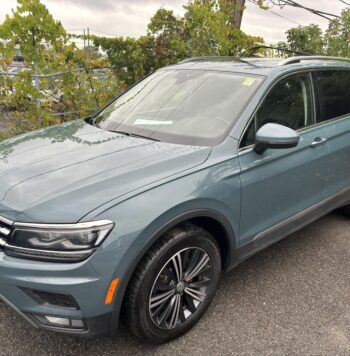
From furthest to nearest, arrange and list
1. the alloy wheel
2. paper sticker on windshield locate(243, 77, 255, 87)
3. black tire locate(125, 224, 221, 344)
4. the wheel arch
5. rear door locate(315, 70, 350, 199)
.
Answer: rear door locate(315, 70, 350, 199) → paper sticker on windshield locate(243, 77, 255, 87) → the alloy wheel → black tire locate(125, 224, 221, 344) → the wheel arch

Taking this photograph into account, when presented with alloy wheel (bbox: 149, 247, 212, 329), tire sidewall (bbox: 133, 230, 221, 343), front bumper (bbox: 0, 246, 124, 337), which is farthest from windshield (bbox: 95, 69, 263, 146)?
front bumper (bbox: 0, 246, 124, 337)

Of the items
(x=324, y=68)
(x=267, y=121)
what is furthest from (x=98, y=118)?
(x=324, y=68)

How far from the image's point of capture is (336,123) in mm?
3373

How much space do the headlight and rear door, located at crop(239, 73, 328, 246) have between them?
105 centimetres

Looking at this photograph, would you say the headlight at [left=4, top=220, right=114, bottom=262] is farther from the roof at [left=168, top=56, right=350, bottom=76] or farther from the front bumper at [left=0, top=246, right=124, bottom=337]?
the roof at [left=168, top=56, right=350, bottom=76]

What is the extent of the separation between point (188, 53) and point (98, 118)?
12.8 feet

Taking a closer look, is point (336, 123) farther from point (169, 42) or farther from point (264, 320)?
point (169, 42)

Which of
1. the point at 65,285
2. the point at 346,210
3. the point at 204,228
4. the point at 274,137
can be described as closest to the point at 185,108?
the point at 274,137

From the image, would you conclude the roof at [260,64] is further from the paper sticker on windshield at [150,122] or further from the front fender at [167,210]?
the front fender at [167,210]

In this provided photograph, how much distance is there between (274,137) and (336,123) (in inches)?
47.2

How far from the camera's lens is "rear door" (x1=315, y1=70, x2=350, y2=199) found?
329 centimetres

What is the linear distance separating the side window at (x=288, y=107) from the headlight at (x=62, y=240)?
1189 millimetres

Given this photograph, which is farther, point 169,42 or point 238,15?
point 238,15

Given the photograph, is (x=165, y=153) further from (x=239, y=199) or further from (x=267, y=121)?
(x=267, y=121)
